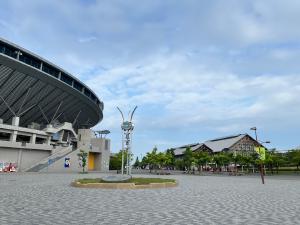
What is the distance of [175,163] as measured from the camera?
11444 centimetres

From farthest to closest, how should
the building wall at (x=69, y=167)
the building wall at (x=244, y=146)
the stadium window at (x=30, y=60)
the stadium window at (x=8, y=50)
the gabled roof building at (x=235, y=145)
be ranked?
the building wall at (x=244, y=146) < the gabled roof building at (x=235, y=145) < the building wall at (x=69, y=167) < the stadium window at (x=30, y=60) < the stadium window at (x=8, y=50)

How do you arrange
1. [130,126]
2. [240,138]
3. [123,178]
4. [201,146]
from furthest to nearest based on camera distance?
[201,146] → [240,138] → [130,126] → [123,178]

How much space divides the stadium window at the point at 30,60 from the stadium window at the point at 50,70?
1993mm

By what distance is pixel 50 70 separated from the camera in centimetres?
6256

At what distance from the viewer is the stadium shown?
5659 cm

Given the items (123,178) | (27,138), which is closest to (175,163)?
(27,138)

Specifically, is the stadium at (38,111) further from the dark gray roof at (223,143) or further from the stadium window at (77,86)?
the dark gray roof at (223,143)

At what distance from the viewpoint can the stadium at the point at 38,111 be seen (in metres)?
56.6

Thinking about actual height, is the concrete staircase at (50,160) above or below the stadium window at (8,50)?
below

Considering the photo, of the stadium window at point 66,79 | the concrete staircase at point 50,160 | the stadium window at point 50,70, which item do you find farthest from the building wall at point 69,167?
the stadium window at point 50,70

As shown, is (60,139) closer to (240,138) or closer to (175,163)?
(175,163)

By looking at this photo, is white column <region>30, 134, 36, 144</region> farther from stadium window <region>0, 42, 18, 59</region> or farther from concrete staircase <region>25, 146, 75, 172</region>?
stadium window <region>0, 42, 18, 59</region>

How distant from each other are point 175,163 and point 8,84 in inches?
2792

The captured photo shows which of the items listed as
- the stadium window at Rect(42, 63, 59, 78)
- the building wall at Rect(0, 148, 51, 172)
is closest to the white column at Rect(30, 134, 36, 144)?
the building wall at Rect(0, 148, 51, 172)
